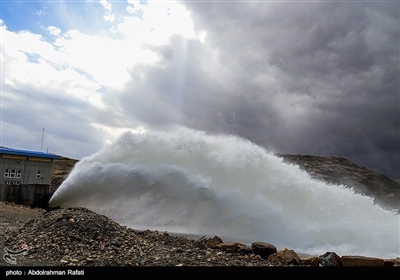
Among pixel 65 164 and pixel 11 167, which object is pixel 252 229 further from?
pixel 65 164

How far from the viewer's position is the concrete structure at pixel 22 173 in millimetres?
25188

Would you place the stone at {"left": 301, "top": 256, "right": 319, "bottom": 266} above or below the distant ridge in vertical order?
below

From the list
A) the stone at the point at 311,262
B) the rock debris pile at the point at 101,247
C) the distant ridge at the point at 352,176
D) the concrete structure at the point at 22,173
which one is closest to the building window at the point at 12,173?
the concrete structure at the point at 22,173

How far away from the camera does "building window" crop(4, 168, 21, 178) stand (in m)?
33.8

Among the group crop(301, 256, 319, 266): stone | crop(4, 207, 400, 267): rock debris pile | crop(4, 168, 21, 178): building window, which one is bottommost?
crop(301, 256, 319, 266): stone

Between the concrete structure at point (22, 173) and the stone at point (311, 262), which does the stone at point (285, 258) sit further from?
the concrete structure at point (22, 173)

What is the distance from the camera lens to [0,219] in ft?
47.6

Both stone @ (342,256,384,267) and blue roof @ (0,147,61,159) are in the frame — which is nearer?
stone @ (342,256,384,267)

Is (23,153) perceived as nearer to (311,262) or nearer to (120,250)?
(120,250)

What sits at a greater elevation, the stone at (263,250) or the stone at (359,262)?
the stone at (263,250)

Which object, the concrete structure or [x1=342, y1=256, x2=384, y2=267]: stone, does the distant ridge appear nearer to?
the concrete structure

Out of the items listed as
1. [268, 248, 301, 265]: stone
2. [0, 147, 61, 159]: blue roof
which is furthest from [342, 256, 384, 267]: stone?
[0, 147, 61, 159]: blue roof

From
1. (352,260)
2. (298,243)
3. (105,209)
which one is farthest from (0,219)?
(352,260)

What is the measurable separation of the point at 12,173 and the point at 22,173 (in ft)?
3.36
